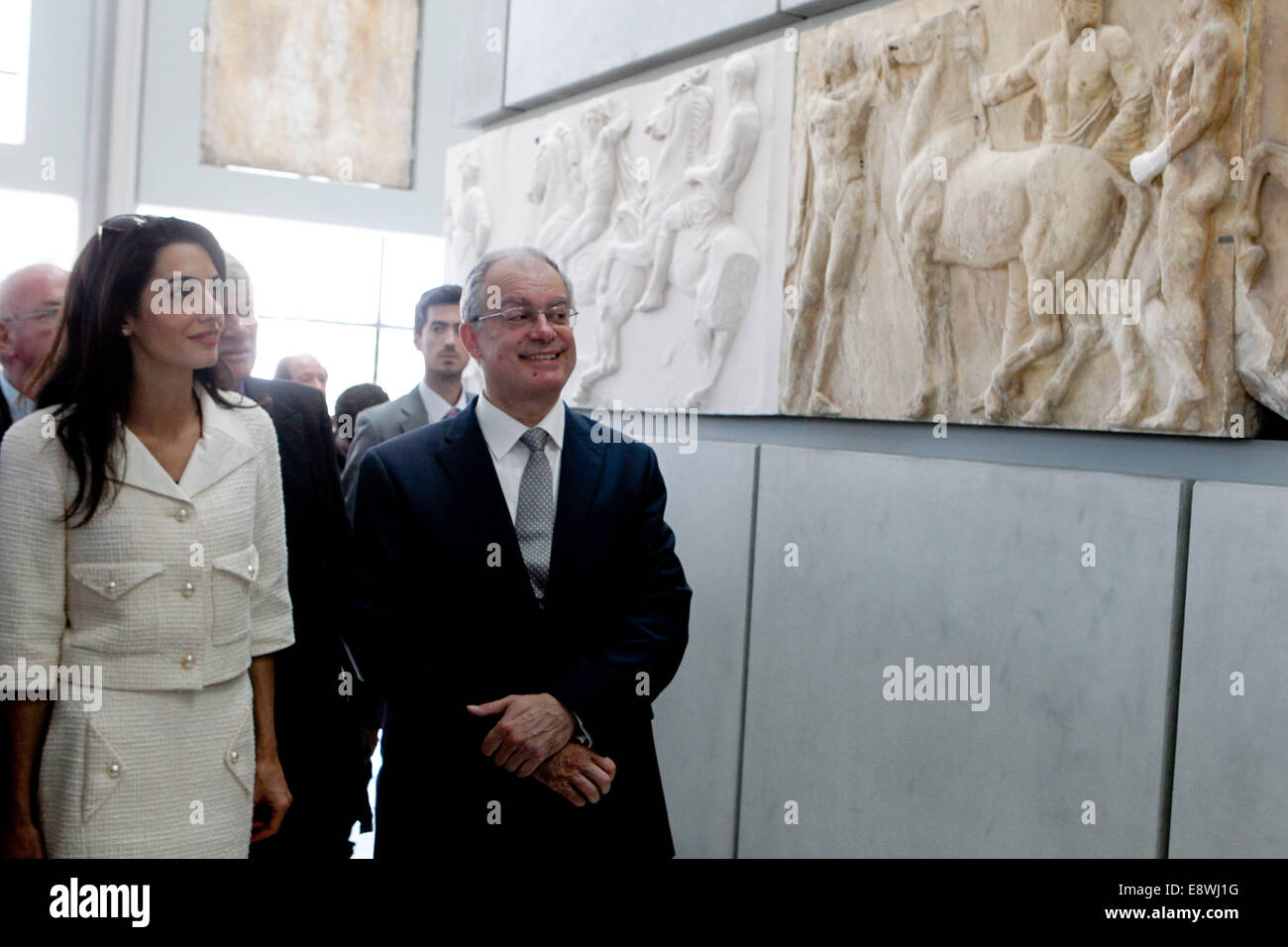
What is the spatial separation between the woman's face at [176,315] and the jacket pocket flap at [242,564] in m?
0.41

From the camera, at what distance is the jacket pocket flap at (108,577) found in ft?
8.16

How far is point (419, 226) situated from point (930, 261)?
1288 centimetres

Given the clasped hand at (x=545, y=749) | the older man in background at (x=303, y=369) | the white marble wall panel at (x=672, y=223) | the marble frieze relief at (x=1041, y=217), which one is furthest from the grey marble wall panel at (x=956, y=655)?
the older man in background at (x=303, y=369)

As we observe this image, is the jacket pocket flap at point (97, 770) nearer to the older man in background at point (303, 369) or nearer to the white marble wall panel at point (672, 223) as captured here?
the white marble wall panel at point (672, 223)

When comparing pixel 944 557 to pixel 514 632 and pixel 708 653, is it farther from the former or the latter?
pixel 514 632

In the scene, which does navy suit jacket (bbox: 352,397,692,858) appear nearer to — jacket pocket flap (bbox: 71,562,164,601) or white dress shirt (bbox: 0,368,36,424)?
jacket pocket flap (bbox: 71,562,164,601)

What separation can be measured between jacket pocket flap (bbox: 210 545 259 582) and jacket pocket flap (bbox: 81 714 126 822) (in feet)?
1.26

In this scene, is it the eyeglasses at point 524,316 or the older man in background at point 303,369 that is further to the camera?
the older man in background at point 303,369

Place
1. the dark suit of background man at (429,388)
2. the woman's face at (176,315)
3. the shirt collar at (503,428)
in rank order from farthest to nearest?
1. the dark suit of background man at (429,388)
2. the shirt collar at (503,428)
3. the woman's face at (176,315)

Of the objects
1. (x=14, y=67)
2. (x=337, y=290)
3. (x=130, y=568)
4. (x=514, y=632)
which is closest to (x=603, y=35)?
(x=514, y=632)

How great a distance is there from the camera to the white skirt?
2.46 m

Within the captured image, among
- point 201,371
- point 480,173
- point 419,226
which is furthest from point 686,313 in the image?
point 419,226
